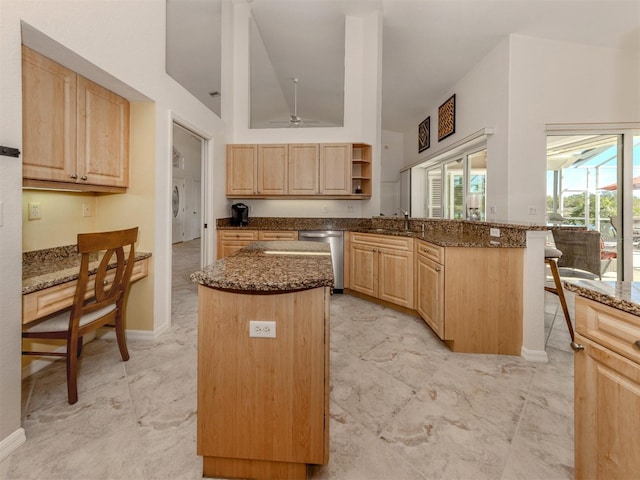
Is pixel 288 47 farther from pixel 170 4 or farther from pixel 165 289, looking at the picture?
pixel 165 289

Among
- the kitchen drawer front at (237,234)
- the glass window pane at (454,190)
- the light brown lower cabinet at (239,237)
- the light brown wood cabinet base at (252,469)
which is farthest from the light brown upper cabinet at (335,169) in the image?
the light brown wood cabinet base at (252,469)

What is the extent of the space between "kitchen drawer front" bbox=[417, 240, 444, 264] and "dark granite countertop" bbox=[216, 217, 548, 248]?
5 cm

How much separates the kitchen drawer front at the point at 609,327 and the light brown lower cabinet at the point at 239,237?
10.7ft

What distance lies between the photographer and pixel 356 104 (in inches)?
167

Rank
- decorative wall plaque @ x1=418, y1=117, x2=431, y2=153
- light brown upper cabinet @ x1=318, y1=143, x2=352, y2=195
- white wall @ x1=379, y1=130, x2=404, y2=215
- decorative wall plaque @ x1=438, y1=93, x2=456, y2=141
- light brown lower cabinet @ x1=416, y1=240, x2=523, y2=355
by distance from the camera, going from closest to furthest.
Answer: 1. light brown lower cabinet @ x1=416, y1=240, x2=523, y2=355
2. light brown upper cabinet @ x1=318, y1=143, x2=352, y2=195
3. decorative wall plaque @ x1=438, y1=93, x2=456, y2=141
4. decorative wall plaque @ x1=418, y1=117, x2=431, y2=153
5. white wall @ x1=379, y1=130, x2=404, y2=215

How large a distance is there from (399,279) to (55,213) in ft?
10.00

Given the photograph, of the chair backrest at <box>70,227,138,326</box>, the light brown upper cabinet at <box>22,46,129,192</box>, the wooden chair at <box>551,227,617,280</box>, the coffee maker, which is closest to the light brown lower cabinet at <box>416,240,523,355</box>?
the wooden chair at <box>551,227,617,280</box>

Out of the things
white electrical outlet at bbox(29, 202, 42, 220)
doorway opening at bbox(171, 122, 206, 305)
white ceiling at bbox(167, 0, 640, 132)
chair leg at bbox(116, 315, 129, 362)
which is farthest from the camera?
doorway opening at bbox(171, 122, 206, 305)

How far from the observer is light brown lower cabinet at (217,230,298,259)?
4.06 m

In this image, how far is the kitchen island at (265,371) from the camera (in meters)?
1.12

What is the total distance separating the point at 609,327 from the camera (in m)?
0.91

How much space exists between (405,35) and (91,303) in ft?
15.0

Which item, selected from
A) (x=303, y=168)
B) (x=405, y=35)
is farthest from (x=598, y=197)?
(x=303, y=168)

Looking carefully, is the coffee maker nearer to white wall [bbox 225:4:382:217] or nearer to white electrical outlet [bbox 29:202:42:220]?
white wall [bbox 225:4:382:217]
